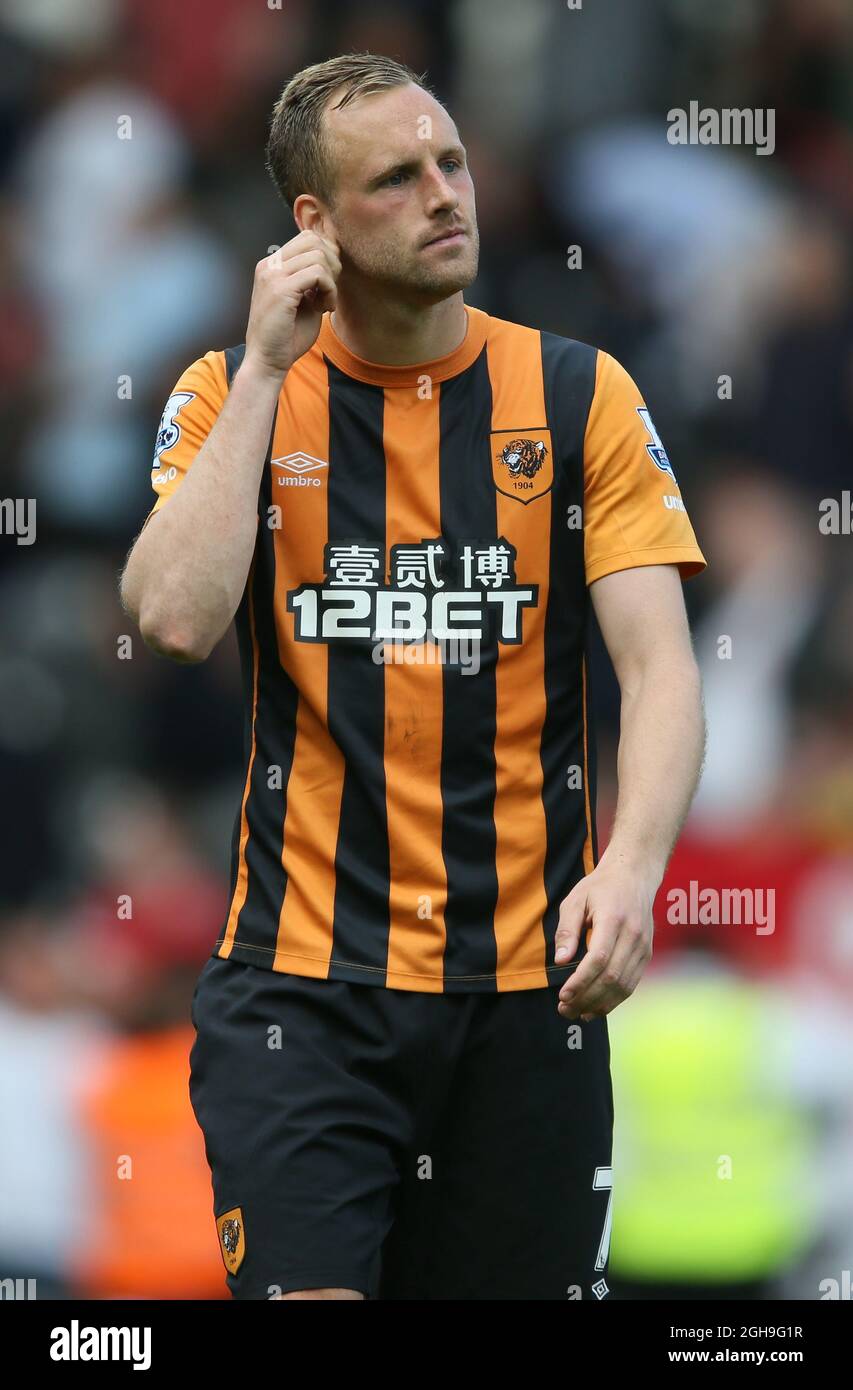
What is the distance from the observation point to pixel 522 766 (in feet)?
11.2

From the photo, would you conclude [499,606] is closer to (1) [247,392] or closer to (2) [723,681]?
(1) [247,392]

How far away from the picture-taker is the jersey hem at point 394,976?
3.30 m

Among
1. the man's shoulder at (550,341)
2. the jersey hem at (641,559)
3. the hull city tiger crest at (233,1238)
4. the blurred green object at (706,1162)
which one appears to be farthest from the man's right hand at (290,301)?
the blurred green object at (706,1162)

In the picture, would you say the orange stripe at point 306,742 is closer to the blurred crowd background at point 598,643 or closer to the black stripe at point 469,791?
the black stripe at point 469,791

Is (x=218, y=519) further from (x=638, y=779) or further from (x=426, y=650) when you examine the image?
(x=638, y=779)

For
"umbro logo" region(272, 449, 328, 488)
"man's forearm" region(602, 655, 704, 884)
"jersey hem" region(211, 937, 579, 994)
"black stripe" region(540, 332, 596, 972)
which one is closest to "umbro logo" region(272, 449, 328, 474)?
"umbro logo" region(272, 449, 328, 488)

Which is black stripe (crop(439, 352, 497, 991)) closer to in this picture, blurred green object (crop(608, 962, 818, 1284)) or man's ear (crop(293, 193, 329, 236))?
man's ear (crop(293, 193, 329, 236))

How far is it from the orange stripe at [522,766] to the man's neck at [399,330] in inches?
9.4

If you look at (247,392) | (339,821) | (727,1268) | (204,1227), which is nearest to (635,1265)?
(727,1268)

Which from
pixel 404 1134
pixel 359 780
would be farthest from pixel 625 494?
pixel 404 1134

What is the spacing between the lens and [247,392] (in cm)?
332

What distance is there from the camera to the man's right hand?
335cm

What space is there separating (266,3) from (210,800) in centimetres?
295

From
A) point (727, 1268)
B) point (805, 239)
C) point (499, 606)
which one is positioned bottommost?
point (727, 1268)
